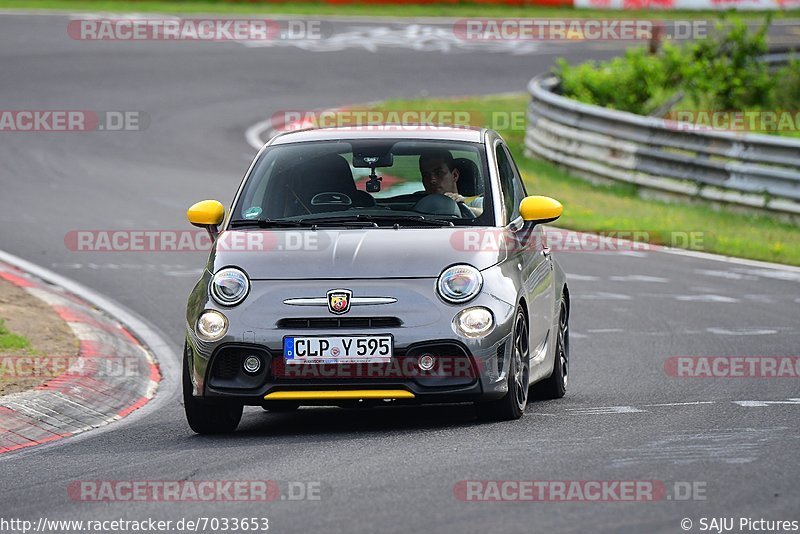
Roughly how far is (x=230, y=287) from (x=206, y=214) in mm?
984

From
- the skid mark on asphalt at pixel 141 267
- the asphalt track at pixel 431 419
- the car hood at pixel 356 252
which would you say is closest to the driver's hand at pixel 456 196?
the car hood at pixel 356 252

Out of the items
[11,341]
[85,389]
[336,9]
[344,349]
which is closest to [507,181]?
[344,349]

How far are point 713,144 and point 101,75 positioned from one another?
49.6 ft

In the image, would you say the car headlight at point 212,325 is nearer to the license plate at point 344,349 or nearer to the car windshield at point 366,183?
the license plate at point 344,349

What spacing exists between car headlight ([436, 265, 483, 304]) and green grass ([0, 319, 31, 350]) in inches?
157

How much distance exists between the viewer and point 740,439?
7.98 meters

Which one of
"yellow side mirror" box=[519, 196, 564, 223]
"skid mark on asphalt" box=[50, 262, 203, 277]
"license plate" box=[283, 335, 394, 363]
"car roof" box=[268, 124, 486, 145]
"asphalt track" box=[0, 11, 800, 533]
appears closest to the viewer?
"asphalt track" box=[0, 11, 800, 533]

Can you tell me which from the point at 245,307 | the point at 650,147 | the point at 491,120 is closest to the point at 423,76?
the point at 491,120

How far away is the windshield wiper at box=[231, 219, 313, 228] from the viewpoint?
9.17 metres

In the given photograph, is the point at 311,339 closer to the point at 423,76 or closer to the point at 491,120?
the point at 491,120

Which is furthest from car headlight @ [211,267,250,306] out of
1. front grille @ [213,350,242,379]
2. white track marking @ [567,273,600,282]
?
white track marking @ [567,273,600,282]

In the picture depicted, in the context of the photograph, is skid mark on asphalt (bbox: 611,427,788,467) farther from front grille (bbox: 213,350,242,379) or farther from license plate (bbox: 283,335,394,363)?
front grille (bbox: 213,350,242,379)

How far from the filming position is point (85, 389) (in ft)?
33.9

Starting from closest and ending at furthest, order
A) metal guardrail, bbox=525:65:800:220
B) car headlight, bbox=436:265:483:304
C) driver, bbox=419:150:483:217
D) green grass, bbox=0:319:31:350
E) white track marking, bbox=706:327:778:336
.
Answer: car headlight, bbox=436:265:483:304 < driver, bbox=419:150:483:217 < green grass, bbox=0:319:31:350 < white track marking, bbox=706:327:778:336 < metal guardrail, bbox=525:65:800:220
